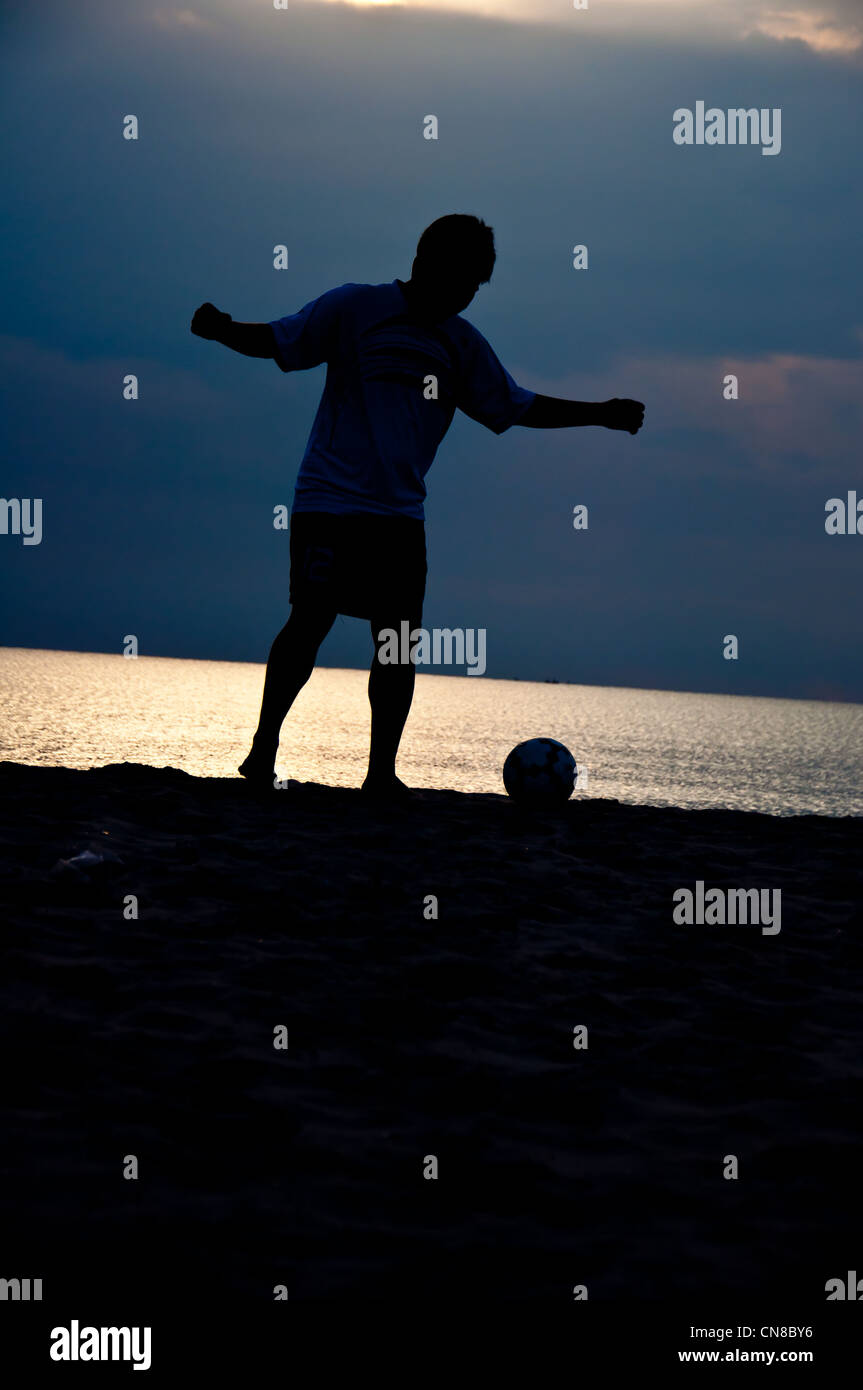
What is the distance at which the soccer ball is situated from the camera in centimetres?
680

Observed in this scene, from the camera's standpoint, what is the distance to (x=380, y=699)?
584cm

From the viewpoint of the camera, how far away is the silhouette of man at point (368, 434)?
554 centimetres

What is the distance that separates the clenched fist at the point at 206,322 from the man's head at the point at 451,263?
3.37 feet

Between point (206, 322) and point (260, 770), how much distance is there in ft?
7.53

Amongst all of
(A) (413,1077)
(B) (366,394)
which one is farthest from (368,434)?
(A) (413,1077)

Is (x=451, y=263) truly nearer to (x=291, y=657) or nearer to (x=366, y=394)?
(x=366, y=394)

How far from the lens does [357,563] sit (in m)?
5.59

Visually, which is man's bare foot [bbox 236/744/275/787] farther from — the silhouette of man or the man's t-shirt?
the man's t-shirt

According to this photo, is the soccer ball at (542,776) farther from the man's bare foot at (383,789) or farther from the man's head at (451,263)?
the man's head at (451,263)

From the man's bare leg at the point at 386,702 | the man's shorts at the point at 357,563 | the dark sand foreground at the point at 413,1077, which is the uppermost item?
the man's shorts at the point at 357,563

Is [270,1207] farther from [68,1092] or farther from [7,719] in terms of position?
[7,719]

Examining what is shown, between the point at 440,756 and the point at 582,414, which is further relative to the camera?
the point at 440,756

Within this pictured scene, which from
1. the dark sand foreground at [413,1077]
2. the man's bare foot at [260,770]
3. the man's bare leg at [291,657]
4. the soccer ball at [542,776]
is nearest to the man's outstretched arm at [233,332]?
the man's bare leg at [291,657]
